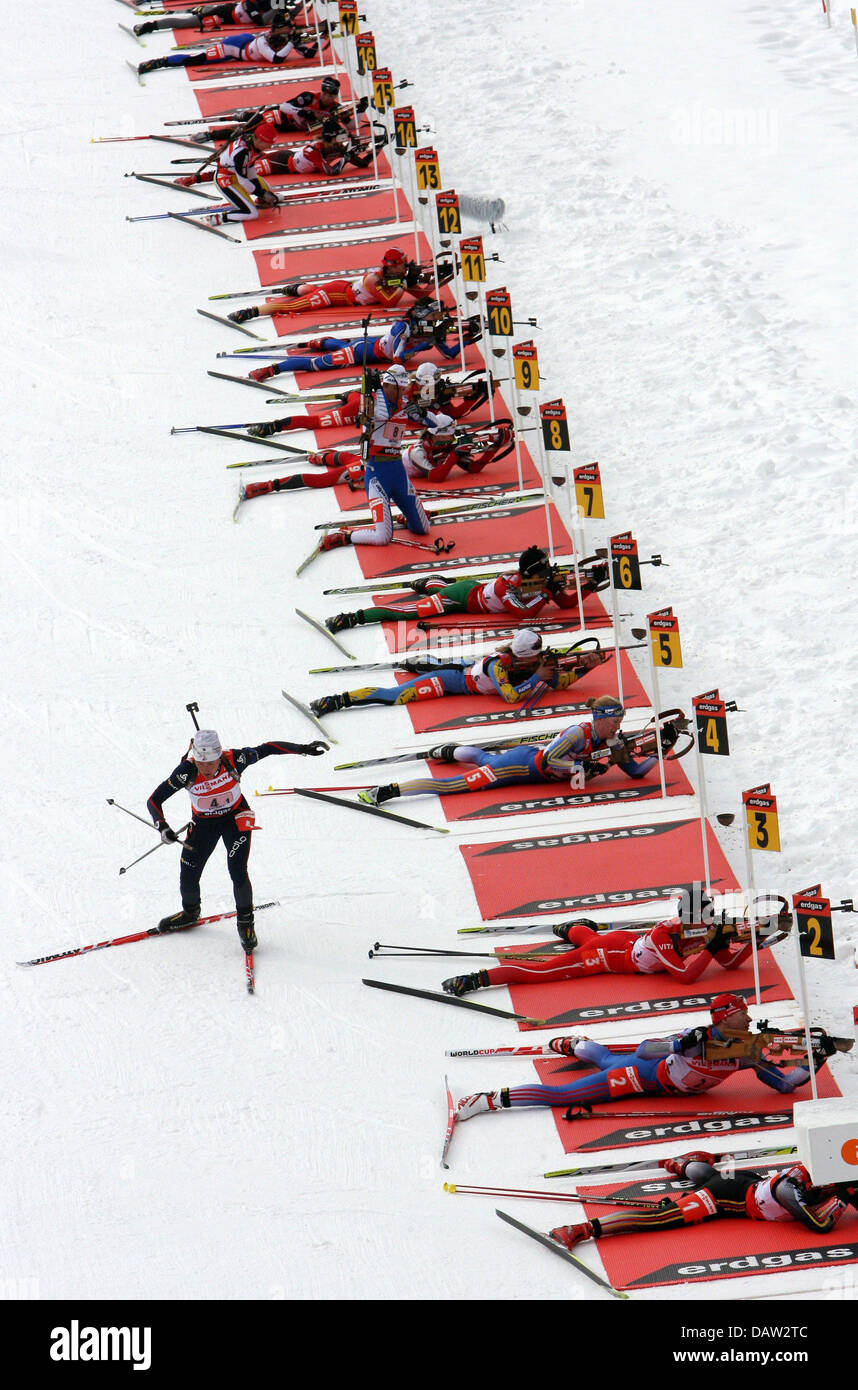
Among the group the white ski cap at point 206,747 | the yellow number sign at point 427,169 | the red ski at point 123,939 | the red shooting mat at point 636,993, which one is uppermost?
the yellow number sign at point 427,169

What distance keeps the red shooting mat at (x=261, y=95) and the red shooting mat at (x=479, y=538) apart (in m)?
8.98

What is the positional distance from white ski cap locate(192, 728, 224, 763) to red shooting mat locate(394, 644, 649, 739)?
2.91 metres

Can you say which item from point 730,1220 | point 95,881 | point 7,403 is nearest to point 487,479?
point 7,403

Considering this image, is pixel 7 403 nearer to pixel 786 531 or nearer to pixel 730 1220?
pixel 786 531

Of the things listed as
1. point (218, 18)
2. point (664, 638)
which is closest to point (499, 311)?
point (664, 638)

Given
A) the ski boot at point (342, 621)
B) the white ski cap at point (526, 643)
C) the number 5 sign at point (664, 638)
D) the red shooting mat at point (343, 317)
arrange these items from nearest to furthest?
the number 5 sign at point (664, 638) < the white ski cap at point (526, 643) < the ski boot at point (342, 621) < the red shooting mat at point (343, 317)

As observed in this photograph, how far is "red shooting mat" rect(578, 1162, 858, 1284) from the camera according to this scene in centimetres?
1023

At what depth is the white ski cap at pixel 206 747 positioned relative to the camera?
38.5 ft

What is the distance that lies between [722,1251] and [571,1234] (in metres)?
0.82

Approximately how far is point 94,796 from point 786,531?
20.4 ft

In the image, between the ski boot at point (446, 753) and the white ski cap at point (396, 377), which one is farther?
the white ski cap at point (396, 377)

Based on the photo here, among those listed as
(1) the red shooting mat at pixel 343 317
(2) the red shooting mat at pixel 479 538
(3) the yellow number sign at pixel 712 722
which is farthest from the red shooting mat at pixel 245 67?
(3) the yellow number sign at pixel 712 722

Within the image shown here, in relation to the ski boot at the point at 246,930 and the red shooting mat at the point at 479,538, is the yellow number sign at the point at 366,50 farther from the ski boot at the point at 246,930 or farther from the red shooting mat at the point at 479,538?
the ski boot at the point at 246,930

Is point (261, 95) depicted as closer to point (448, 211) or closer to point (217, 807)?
point (448, 211)
